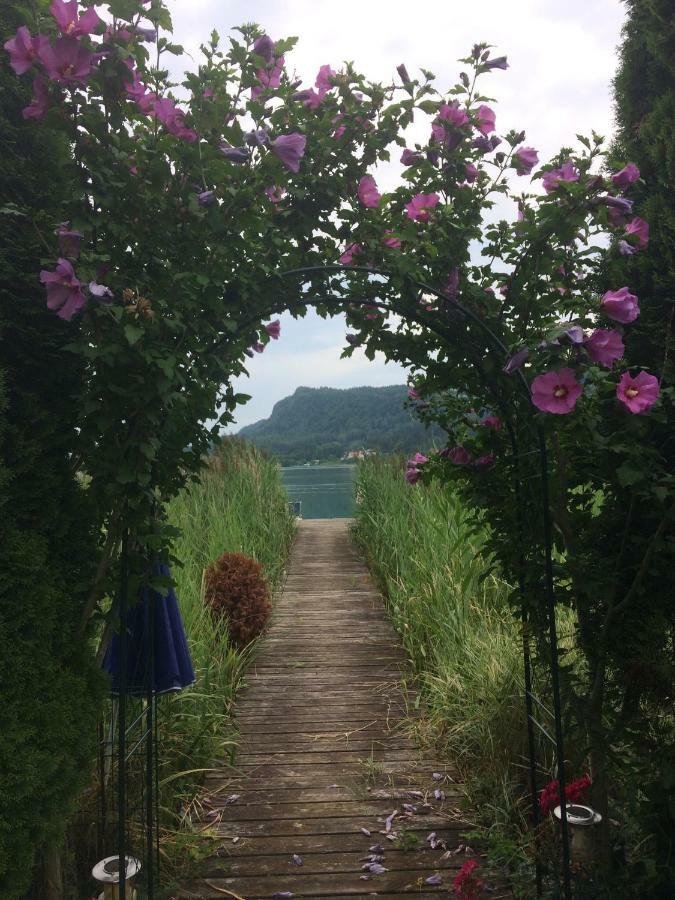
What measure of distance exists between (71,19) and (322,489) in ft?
37.4

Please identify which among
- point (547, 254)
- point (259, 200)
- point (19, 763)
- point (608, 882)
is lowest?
point (608, 882)

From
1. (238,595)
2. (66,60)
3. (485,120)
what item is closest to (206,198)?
(66,60)

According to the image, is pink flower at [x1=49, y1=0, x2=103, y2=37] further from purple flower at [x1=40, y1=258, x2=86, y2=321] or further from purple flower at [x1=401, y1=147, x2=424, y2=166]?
purple flower at [x1=401, y1=147, x2=424, y2=166]

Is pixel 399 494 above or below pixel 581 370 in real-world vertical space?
below

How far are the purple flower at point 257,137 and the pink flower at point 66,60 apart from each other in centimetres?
48

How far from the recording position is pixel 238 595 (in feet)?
17.0

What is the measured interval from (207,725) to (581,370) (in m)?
2.73

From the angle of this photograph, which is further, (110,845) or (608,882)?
(110,845)

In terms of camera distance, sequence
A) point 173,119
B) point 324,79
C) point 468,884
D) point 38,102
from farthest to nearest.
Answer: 1. point 324,79
2. point 468,884
3. point 173,119
4. point 38,102

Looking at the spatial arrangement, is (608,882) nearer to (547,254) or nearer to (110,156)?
(547,254)

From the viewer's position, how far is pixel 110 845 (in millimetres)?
2764

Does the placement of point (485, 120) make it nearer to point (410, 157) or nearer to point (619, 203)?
point (410, 157)

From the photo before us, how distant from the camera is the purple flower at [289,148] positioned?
2.17 metres

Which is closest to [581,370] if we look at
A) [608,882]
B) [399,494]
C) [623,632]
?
[623,632]
